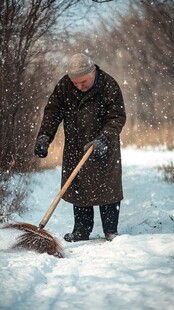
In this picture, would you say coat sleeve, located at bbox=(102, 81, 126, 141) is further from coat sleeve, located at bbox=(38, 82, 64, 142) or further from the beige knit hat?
coat sleeve, located at bbox=(38, 82, 64, 142)

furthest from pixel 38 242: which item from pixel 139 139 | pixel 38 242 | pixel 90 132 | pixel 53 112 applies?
pixel 139 139

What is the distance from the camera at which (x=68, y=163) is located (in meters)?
5.12

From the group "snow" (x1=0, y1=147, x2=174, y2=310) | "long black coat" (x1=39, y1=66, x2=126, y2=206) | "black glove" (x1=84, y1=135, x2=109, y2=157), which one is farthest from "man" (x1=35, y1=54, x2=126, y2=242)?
"snow" (x1=0, y1=147, x2=174, y2=310)

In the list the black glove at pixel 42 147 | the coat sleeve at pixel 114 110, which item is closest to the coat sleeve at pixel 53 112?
the black glove at pixel 42 147

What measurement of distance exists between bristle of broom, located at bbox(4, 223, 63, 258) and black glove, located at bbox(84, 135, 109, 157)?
82cm

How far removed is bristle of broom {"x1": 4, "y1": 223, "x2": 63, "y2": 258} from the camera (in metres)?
4.18

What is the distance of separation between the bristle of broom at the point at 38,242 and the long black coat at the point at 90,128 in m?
0.84

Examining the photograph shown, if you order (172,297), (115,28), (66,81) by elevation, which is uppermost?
(66,81)

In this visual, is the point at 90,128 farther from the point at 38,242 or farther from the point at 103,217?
the point at 38,242

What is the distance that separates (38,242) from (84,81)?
4.91 feet

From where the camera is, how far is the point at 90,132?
A: 16.4 ft

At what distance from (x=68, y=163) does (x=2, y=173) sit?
9.22 ft

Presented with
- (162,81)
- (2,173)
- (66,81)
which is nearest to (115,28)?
(162,81)

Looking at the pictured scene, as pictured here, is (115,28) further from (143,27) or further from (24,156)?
(24,156)
